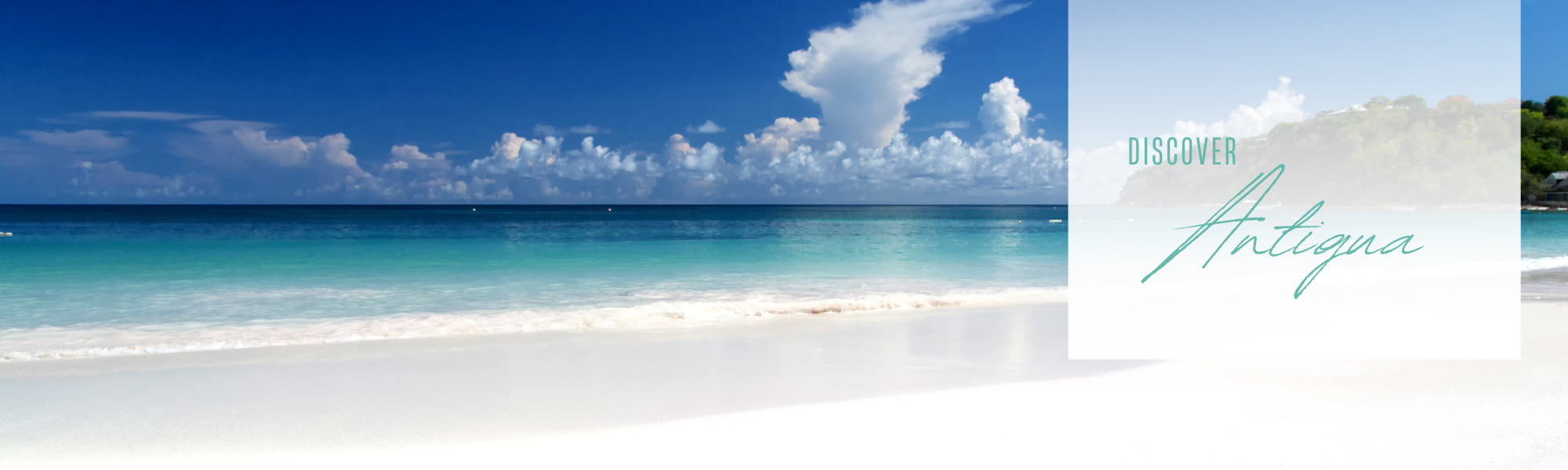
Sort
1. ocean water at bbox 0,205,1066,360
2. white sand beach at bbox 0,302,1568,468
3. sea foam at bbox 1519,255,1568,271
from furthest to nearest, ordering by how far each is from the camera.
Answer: sea foam at bbox 1519,255,1568,271
ocean water at bbox 0,205,1066,360
white sand beach at bbox 0,302,1568,468

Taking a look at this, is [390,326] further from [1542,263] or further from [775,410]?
[1542,263]

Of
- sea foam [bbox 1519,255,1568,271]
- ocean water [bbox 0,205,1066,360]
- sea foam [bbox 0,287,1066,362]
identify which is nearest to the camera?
sea foam [bbox 0,287,1066,362]

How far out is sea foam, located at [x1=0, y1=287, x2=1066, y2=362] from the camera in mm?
6633

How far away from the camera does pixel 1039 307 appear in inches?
357

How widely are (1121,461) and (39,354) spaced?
823 cm

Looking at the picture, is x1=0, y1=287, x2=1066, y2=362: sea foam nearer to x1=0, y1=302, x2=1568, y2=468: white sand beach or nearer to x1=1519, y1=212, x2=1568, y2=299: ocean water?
x1=0, y1=302, x2=1568, y2=468: white sand beach

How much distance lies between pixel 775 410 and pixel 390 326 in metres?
5.56

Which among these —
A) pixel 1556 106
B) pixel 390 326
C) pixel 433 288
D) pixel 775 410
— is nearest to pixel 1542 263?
pixel 775 410

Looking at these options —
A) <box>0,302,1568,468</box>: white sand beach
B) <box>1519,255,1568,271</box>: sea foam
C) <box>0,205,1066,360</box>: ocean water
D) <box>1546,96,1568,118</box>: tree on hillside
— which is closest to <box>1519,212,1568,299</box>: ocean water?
<box>1519,255,1568,271</box>: sea foam

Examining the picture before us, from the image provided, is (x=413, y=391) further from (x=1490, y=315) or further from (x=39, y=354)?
(x=1490, y=315)

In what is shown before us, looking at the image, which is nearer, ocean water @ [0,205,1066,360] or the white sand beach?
the white sand beach

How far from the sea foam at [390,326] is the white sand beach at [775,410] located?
0.62 m

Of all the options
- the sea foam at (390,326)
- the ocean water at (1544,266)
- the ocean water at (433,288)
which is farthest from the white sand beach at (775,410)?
the ocean water at (1544,266)

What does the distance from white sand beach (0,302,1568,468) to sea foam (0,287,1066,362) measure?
62cm
